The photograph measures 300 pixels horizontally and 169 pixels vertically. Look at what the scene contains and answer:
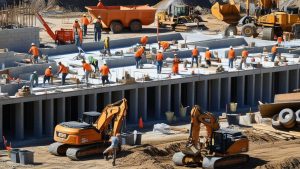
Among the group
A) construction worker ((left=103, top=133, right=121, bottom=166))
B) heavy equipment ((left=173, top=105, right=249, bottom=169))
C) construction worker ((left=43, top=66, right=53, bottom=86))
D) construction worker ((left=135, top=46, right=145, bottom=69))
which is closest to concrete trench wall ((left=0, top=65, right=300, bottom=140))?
construction worker ((left=43, top=66, right=53, bottom=86))

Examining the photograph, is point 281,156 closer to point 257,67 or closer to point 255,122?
point 255,122

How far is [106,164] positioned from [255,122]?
9632 millimetres

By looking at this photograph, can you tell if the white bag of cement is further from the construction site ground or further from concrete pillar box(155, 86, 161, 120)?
concrete pillar box(155, 86, 161, 120)

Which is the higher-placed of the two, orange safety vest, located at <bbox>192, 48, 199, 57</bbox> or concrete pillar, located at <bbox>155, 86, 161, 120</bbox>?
orange safety vest, located at <bbox>192, 48, 199, 57</bbox>

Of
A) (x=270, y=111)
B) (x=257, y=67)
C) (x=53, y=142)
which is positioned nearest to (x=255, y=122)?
(x=270, y=111)

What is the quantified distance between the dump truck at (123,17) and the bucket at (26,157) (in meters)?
26.2

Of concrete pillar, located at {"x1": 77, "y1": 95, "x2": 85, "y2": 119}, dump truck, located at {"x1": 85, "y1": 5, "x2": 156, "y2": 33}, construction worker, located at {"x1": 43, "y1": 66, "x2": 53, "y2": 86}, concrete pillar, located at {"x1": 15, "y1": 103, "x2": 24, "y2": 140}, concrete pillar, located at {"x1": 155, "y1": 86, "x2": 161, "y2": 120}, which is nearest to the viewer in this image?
concrete pillar, located at {"x1": 15, "y1": 103, "x2": 24, "y2": 140}

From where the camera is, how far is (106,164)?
1356 inches

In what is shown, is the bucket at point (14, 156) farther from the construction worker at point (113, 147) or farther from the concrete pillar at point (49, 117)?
the concrete pillar at point (49, 117)

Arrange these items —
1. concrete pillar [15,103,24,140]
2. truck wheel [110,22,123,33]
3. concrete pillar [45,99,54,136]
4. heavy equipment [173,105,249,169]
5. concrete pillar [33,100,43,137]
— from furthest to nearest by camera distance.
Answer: truck wheel [110,22,123,33]
concrete pillar [45,99,54,136]
concrete pillar [33,100,43,137]
concrete pillar [15,103,24,140]
heavy equipment [173,105,249,169]

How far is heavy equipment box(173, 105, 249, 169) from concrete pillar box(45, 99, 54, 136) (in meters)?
6.50

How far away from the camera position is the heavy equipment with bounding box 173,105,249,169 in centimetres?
3431

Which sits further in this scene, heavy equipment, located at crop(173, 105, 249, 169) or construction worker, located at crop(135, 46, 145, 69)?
construction worker, located at crop(135, 46, 145, 69)

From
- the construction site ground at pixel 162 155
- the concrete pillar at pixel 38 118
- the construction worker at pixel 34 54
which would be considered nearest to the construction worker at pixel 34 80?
the concrete pillar at pixel 38 118
